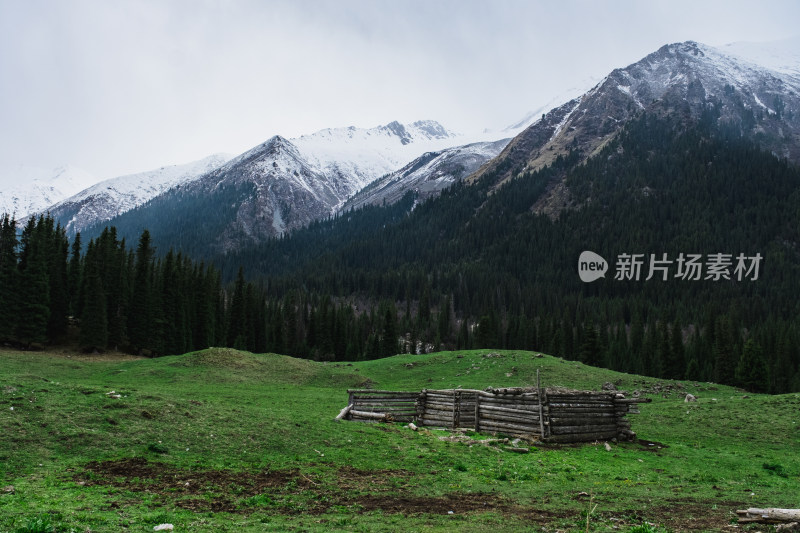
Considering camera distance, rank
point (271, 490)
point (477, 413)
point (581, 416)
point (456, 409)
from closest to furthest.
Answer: point (271, 490)
point (581, 416)
point (477, 413)
point (456, 409)

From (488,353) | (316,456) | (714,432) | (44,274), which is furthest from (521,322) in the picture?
(316,456)

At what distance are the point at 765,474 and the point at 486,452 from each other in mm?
12509

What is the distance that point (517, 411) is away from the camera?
2816cm

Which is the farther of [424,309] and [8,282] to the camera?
[424,309]

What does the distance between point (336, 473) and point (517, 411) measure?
14143 mm

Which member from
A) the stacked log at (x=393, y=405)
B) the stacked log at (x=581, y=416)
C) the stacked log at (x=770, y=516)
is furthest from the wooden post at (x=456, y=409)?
the stacked log at (x=770, y=516)

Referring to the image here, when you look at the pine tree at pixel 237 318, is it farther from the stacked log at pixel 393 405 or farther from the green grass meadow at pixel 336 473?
the stacked log at pixel 393 405

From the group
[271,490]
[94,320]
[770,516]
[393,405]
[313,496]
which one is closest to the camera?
[770,516]

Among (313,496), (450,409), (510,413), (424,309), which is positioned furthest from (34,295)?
(424,309)

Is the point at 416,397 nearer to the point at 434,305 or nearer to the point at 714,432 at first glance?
the point at 714,432

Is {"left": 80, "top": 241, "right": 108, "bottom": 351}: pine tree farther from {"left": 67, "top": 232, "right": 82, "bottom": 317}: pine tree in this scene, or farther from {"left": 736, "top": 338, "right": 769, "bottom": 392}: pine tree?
{"left": 736, "top": 338, "right": 769, "bottom": 392}: pine tree

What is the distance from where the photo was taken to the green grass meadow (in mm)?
12031

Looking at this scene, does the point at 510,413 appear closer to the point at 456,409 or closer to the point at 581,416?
the point at 456,409

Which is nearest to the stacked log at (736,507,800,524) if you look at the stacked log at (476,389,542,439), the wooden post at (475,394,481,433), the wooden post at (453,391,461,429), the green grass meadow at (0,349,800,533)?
the green grass meadow at (0,349,800,533)
